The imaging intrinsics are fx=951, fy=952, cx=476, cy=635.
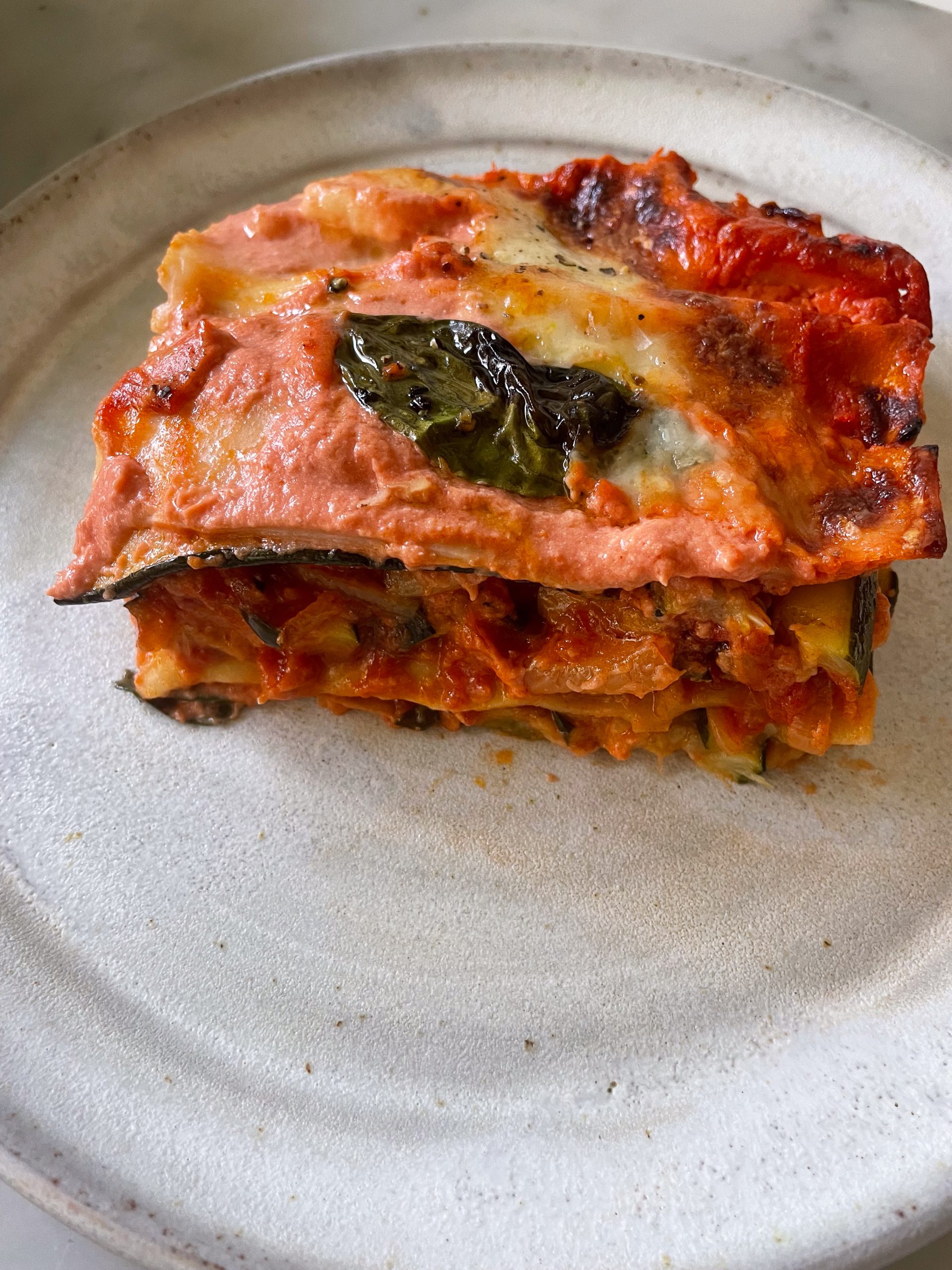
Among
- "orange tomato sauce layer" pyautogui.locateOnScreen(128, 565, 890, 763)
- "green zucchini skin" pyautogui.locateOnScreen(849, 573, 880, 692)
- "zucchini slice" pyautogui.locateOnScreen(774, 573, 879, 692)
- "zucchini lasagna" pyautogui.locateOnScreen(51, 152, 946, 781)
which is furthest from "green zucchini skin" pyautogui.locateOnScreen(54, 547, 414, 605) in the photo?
"green zucchini skin" pyautogui.locateOnScreen(849, 573, 880, 692)

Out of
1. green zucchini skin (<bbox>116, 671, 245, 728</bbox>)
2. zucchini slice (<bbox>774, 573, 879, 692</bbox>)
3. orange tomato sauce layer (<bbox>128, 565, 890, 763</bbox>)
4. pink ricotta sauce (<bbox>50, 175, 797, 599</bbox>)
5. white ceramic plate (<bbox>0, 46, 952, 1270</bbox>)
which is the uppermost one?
pink ricotta sauce (<bbox>50, 175, 797, 599</bbox>)

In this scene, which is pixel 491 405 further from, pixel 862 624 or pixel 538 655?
pixel 862 624

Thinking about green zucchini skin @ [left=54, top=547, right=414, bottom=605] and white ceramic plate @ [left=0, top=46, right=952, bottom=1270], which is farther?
green zucchini skin @ [left=54, top=547, right=414, bottom=605]

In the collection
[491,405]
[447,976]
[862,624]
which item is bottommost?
[447,976]

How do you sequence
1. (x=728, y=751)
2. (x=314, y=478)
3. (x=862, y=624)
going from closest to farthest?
(x=314, y=478)
(x=862, y=624)
(x=728, y=751)

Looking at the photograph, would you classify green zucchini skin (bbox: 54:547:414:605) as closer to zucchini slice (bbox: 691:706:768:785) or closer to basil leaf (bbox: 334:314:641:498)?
basil leaf (bbox: 334:314:641:498)

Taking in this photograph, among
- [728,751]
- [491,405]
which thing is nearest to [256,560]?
[491,405]

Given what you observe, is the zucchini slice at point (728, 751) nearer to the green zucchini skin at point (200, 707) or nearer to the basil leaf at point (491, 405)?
the basil leaf at point (491, 405)

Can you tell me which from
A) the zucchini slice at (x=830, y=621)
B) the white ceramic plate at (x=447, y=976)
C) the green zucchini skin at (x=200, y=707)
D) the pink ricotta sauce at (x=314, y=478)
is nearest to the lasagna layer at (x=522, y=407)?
Result: the pink ricotta sauce at (x=314, y=478)
